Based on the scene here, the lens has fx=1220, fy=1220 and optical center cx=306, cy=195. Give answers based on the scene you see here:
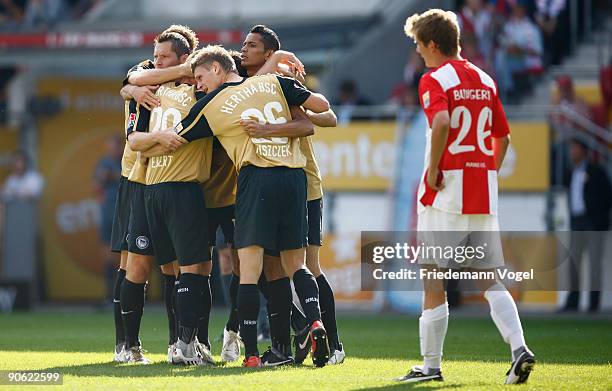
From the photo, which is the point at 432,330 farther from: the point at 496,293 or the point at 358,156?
the point at 358,156

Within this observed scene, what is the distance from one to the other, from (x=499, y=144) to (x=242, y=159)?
5.89 feet

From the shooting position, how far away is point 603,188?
16.4 m

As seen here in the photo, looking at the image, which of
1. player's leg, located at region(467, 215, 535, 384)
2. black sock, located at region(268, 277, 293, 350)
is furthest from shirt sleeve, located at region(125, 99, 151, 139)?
player's leg, located at region(467, 215, 535, 384)

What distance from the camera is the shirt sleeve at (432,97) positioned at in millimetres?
7441

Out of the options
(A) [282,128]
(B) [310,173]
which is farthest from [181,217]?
(B) [310,173]

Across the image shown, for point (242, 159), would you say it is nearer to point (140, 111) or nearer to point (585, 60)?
point (140, 111)

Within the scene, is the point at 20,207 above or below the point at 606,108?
below

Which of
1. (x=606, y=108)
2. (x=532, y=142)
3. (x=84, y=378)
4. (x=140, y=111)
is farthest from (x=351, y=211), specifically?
(x=84, y=378)

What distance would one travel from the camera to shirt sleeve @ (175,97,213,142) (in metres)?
8.55

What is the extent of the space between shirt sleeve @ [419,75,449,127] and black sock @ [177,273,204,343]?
2.27 meters

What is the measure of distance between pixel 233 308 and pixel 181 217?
130cm

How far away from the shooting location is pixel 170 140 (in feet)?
28.2

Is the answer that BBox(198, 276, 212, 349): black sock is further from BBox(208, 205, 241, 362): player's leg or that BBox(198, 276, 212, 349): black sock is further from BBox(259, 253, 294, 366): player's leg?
BBox(259, 253, 294, 366): player's leg

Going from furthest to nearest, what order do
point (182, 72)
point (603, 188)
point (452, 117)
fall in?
1. point (603, 188)
2. point (182, 72)
3. point (452, 117)
